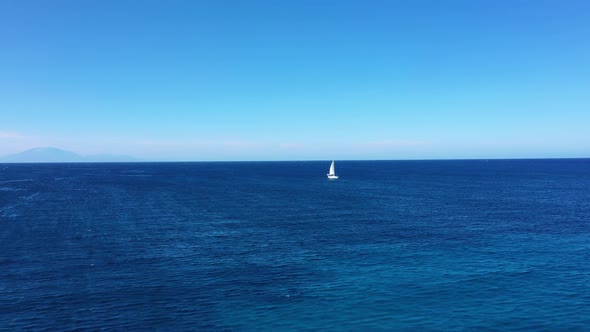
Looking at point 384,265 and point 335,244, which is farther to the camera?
point 335,244

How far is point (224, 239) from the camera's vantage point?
76.6 m

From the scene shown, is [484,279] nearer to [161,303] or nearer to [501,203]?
[161,303]

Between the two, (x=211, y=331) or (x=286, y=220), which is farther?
(x=286, y=220)

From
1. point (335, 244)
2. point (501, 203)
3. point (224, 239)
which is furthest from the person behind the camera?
point (501, 203)

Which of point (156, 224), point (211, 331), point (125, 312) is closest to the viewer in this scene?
point (211, 331)

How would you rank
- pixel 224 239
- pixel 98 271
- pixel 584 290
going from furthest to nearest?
pixel 224 239
pixel 98 271
pixel 584 290

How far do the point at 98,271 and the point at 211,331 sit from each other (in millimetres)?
25602

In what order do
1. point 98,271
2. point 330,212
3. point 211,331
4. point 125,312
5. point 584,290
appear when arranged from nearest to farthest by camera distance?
point 211,331 < point 125,312 < point 584,290 < point 98,271 < point 330,212

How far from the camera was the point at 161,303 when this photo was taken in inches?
1763

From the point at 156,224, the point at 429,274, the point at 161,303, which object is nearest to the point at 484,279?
the point at 429,274

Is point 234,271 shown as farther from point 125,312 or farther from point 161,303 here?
point 125,312

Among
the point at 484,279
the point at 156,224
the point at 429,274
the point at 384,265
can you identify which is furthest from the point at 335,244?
the point at 156,224

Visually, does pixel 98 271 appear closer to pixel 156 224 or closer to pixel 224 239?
pixel 224 239

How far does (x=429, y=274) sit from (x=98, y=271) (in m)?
45.7
